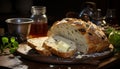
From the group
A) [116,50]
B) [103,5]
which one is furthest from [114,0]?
[116,50]

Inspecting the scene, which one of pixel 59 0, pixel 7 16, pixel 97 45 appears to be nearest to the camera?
pixel 97 45

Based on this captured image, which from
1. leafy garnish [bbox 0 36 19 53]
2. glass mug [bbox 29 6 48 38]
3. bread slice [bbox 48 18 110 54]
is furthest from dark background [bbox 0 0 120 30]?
leafy garnish [bbox 0 36 19 53]

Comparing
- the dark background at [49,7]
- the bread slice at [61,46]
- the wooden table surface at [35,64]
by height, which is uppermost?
the bread slice at [61,46]

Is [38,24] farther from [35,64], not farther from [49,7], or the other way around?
[49,7]

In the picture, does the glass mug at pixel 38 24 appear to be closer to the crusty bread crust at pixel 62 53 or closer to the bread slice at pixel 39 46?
the bread slice at pixel 39 46

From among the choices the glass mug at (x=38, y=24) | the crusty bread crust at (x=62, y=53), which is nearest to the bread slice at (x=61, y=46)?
the crusty bread crust at (x=62, y=53)

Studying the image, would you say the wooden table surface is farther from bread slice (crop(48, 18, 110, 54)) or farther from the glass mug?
the glass mug

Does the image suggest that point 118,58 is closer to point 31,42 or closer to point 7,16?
point 31,42
